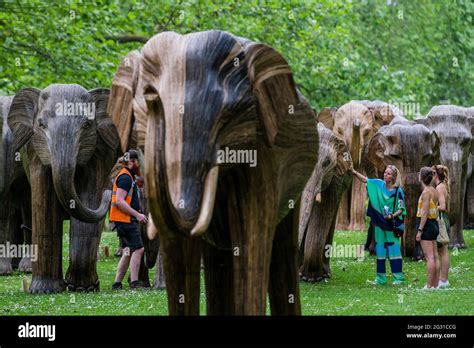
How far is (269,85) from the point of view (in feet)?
32.4

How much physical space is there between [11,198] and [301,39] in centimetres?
1820

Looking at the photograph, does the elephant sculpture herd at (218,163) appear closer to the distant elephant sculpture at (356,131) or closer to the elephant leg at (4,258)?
the elephant leg at (4,258)

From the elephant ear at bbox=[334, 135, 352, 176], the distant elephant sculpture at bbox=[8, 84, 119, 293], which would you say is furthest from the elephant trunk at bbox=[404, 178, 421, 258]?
the distant elephant sculpture at bbox=[8, 84, 119, 293]

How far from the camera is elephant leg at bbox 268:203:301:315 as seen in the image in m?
11.0

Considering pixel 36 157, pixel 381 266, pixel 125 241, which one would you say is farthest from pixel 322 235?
pixel 36 157

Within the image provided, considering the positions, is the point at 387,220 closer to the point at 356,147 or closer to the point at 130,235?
the point at 130,235

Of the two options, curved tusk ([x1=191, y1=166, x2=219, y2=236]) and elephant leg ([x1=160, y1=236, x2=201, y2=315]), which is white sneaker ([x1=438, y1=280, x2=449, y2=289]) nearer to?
elephant leg ([x1=160, y1=236, x2=201, y2=315])

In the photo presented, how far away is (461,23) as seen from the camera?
4650 cm

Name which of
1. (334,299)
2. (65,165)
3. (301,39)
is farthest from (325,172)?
(301,39)

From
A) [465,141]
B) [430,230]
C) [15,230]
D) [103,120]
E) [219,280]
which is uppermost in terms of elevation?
[465,141]

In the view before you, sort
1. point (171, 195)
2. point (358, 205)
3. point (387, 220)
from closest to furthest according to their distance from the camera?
point (171, 195) → point (387, 220) → point (358, 205)

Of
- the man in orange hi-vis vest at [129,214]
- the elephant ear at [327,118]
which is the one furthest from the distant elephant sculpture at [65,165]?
the elephant ear at [327,118]

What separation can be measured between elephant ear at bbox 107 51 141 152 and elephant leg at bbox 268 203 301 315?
1.58m
